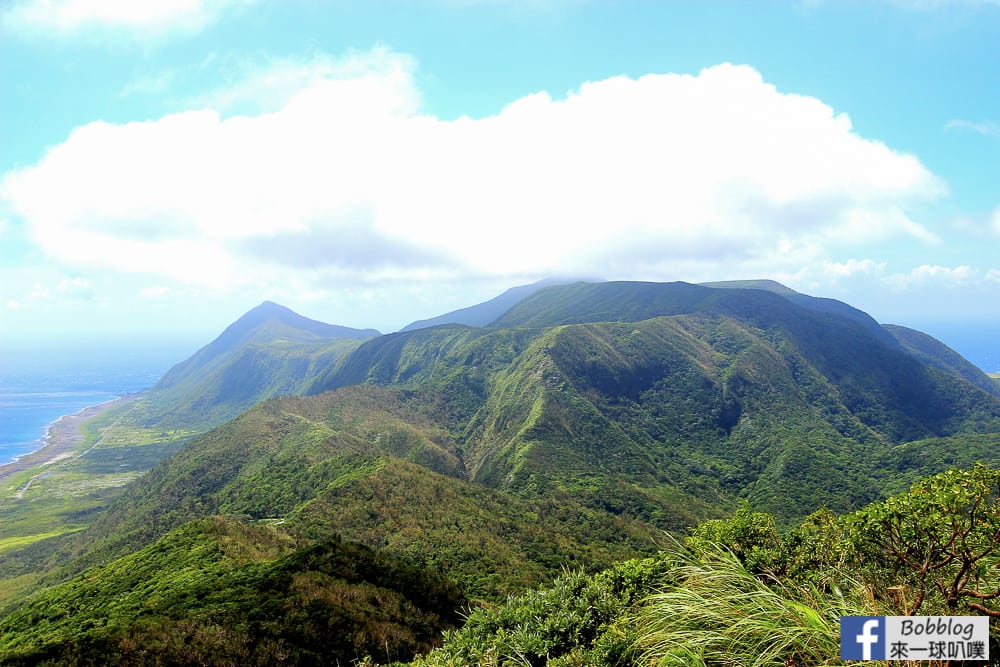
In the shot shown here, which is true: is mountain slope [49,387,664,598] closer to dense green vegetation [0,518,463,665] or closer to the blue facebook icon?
dense green vegetation [0,518,463,665]

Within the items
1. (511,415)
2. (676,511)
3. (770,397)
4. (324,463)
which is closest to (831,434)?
(770,397)

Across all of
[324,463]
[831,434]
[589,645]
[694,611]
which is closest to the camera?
[694,611]

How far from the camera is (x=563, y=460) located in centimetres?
10462

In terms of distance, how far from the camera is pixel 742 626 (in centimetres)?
494

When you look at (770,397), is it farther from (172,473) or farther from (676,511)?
(172,473)

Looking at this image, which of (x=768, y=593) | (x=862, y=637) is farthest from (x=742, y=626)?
(x=862, y=637)

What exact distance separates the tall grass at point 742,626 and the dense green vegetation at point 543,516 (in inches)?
1.4

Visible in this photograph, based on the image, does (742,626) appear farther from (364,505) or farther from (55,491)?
(55,491)

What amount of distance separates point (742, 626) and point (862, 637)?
1.02 m

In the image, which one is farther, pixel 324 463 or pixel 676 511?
pixel 676 511

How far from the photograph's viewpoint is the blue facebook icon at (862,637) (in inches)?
169

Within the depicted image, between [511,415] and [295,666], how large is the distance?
366 feet

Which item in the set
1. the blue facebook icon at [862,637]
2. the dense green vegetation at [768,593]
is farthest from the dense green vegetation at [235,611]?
the blue facebook icon at [862,637]

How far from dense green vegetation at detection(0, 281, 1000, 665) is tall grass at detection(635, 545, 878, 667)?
36 millimetres
